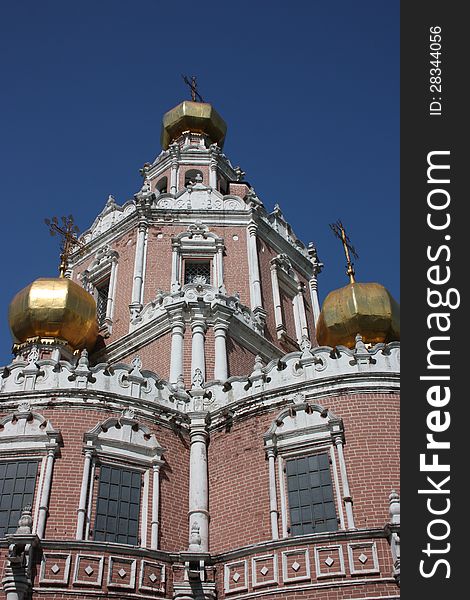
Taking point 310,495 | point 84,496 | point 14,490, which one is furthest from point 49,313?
point 310,495

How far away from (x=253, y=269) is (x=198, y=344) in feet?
17.0

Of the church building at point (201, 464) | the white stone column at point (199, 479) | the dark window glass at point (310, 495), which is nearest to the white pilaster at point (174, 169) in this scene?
the church building at point (201, 464)

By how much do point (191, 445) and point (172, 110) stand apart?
23132 mm

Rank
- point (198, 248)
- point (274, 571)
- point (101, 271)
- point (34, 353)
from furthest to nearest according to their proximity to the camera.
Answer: point (101, 271) < point (198, 248) < point (34, 353) < point (274, 571)

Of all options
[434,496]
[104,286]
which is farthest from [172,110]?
[434,496]

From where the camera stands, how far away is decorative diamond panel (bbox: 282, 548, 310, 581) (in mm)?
14180

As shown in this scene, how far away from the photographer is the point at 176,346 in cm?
2277

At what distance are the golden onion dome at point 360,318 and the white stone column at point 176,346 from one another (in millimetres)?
4317

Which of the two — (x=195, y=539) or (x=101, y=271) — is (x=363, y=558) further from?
(x=101, y=271)

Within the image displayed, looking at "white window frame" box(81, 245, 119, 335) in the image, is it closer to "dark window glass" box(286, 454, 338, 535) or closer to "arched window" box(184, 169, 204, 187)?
"arched window" box(184, 169, 204, 187)

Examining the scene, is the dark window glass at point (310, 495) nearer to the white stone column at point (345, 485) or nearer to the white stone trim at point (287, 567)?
the white stone column at point (345, 485)

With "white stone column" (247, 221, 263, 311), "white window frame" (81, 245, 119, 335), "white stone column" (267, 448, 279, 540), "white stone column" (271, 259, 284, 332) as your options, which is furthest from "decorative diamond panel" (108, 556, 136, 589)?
"white window frame" (81, 245, 119, 335)

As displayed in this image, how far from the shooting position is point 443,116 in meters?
10.6

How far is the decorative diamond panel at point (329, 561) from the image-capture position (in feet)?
45.9
